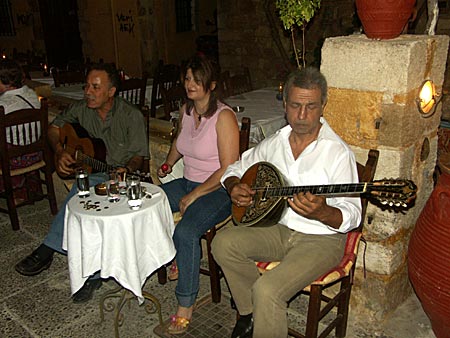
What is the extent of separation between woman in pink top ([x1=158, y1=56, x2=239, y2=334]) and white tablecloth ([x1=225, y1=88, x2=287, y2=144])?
37.2 inches

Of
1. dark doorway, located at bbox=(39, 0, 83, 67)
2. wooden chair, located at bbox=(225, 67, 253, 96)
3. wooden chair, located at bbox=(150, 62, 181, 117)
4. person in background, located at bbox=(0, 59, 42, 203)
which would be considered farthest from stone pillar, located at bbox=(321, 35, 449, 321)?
dark doorway, located at bbox=(39, 0, 83, 67)

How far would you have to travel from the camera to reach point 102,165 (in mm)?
3143

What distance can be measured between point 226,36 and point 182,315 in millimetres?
7284

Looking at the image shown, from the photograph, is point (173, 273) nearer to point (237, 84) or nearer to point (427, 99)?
point (427, 99)

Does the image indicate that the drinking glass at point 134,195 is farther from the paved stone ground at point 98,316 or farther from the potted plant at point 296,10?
the potted plant at point 296,10

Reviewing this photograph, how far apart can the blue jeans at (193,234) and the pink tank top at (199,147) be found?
20 cm

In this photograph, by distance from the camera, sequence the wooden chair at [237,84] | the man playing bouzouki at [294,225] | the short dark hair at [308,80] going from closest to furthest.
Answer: the man playing bouzouki at [294,225] < the short dark hair at [308,80] < the wooden chair at [237,84]

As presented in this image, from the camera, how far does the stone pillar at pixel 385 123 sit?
239 cm

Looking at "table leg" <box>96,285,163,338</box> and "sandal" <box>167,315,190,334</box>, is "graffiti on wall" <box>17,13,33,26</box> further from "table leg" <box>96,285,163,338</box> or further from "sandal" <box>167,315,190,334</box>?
Answer: "sandal" <box>167,315,190,334</box>

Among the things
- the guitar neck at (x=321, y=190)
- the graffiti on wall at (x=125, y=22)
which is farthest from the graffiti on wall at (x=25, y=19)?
the guitar neck at (x=321, y=190)

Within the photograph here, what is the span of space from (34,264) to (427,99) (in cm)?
275

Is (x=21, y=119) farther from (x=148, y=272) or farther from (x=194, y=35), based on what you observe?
(x=194, y=35)

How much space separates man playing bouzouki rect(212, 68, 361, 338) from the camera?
2186 millimetres

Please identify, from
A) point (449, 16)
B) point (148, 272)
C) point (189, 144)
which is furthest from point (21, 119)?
point (449, 16)
